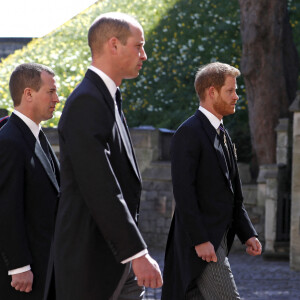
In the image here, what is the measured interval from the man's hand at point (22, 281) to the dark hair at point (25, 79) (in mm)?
1018

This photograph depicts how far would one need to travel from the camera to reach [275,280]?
10.0 metres

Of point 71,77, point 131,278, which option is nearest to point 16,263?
point 131,278

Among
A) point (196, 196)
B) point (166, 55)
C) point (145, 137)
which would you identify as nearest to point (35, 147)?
point (196, 196)

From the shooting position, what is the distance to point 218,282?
4770mm

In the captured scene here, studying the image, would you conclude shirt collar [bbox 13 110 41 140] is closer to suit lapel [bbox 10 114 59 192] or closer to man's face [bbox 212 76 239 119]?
suit lapel [bbox 10 114 59 192]

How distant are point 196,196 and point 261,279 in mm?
5572

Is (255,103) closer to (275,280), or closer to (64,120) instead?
(275,280)

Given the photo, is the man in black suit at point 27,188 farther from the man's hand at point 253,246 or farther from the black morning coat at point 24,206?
the man's hand at point 253,246

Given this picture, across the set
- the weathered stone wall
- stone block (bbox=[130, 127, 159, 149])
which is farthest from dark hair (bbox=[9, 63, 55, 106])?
stone block (bbox=[130, 127, 159, 149])

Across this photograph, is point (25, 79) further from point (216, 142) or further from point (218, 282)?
point (218, 282)

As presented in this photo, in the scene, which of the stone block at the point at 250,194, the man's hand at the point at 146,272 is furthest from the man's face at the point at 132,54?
the stone block at the point at 250,194

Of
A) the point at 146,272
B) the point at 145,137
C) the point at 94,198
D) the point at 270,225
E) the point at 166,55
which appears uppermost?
the point at 166,55

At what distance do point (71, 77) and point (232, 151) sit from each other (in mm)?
14859

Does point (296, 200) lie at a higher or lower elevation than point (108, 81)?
lower
